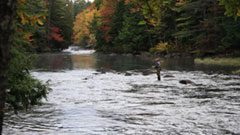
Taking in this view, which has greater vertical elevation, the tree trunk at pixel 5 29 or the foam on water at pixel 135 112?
the tree trunk at pixel 5 29

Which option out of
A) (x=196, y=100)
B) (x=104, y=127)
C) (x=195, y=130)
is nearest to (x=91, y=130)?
(x=104, y=127)

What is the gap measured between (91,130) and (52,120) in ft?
5.88

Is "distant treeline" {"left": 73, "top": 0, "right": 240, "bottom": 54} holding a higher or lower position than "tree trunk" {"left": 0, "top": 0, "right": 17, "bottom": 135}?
higher

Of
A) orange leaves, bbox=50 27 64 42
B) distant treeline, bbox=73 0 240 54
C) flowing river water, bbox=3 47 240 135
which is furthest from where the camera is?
orange leaves, bbox=50 27 64 42

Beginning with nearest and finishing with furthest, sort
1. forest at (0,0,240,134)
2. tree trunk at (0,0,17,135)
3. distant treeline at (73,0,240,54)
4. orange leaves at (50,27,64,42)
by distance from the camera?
tree trunk at (0,0,17,135)
forest at (0,0,240,134)
distant treeline at (73,0,240,54)
orange leaves at (50,27,64,42)

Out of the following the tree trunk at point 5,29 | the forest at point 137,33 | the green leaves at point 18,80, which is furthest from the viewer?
the forest at point 137,33

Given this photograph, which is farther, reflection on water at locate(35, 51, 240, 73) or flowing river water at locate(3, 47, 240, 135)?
reflection on water at locate(35, 51, 240, 73)

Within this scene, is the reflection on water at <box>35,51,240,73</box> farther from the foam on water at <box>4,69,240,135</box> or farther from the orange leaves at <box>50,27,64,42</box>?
the orange leaves at <box>50,27,64,42</box>

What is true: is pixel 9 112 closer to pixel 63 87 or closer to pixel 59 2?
pixel 63 87

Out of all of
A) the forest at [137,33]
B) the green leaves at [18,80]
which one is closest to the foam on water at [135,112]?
the green leaves at [18,80]

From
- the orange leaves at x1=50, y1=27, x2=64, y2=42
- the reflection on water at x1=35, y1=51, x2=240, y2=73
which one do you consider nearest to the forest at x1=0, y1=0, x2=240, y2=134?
the orange leaves at x1=50, y1=27, x2=64, y2=42

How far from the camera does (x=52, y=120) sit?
10234mm

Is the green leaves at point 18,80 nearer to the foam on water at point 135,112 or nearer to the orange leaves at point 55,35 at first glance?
the foam on water at point 135,112

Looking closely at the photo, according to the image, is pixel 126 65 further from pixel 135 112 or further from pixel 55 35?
pixel 55 35
